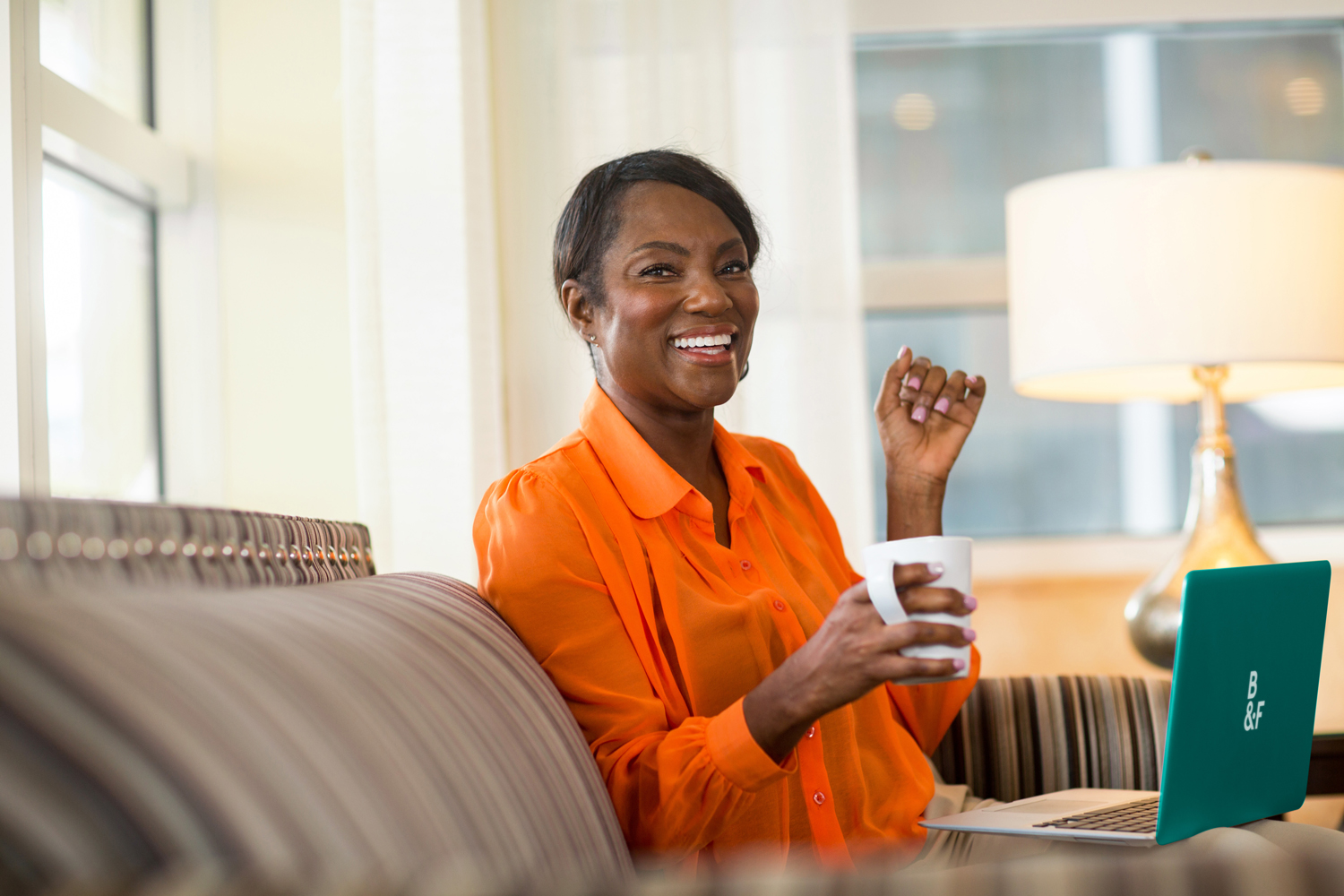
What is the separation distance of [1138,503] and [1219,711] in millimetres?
1682

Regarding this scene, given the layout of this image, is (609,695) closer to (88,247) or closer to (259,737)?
(259,737)

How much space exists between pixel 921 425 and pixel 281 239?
1381 mm

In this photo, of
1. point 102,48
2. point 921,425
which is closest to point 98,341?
point 102,48

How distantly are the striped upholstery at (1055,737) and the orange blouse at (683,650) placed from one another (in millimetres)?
96

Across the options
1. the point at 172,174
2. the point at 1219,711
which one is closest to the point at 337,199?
the point at 172,174

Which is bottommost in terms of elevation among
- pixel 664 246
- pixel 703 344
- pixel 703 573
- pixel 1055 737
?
pixel 1055 737

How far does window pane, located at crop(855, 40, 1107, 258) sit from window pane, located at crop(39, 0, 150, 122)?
4.85ft

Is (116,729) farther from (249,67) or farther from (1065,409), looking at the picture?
(1065,409)

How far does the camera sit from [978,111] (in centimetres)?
250

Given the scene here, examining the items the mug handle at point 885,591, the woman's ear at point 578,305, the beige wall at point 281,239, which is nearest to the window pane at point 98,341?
the beige wall at point 281,239

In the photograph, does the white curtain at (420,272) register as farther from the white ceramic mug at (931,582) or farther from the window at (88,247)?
the white ceramic mug at (931,582)

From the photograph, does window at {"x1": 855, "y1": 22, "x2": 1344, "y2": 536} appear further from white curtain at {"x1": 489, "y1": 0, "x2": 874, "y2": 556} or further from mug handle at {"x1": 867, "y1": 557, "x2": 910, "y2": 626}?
mug handle at {"x1": 867, "y1": 557, "x2": 910, "y2": 626}

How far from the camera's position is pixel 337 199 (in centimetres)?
217

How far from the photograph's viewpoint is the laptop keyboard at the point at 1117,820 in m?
0.97
